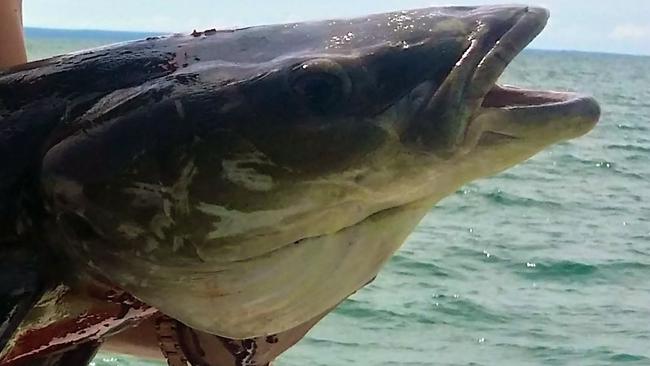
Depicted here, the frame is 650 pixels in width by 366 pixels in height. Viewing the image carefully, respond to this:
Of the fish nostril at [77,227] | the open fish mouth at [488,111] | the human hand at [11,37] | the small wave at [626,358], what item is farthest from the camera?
the small wave at [626,358]

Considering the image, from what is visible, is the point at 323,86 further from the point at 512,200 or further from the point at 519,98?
the point at 512,200

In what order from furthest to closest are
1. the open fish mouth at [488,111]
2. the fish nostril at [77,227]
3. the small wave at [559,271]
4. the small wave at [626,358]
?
the small wave at [559,271]
the small wave at [626,358]
the fish nostril at [77,227]
the open fish mouth at [488,111]

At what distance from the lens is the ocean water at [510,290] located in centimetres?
776

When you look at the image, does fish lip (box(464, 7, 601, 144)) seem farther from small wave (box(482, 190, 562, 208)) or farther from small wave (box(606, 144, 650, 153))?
small wave (box(606, 144, 650, 153))

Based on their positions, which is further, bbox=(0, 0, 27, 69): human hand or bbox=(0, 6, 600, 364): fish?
bbox=(0, 0, 27, 69): human hand

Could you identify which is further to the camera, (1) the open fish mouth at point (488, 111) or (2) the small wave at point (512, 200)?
(2) the small wave at point (512, 200)

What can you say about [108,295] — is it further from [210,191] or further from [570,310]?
[570,310]

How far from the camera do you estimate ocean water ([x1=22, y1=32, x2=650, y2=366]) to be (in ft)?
25.5

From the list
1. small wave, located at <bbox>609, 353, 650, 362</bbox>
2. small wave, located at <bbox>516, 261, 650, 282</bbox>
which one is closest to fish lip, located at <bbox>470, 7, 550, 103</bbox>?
small wave, located at <bbox>609, 353, 650, 362</bbox>

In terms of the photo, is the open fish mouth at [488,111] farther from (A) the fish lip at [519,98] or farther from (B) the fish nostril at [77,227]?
(B) the fish nostril at [77,227]

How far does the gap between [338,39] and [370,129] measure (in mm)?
188

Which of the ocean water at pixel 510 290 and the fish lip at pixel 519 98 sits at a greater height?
the fish lip at pixel 519 98

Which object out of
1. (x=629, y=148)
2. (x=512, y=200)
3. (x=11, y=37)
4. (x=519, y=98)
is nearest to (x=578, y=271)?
(x=512, y=200)

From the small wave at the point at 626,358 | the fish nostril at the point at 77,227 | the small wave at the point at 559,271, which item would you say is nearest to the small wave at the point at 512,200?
the small wave at the point at 559,271
